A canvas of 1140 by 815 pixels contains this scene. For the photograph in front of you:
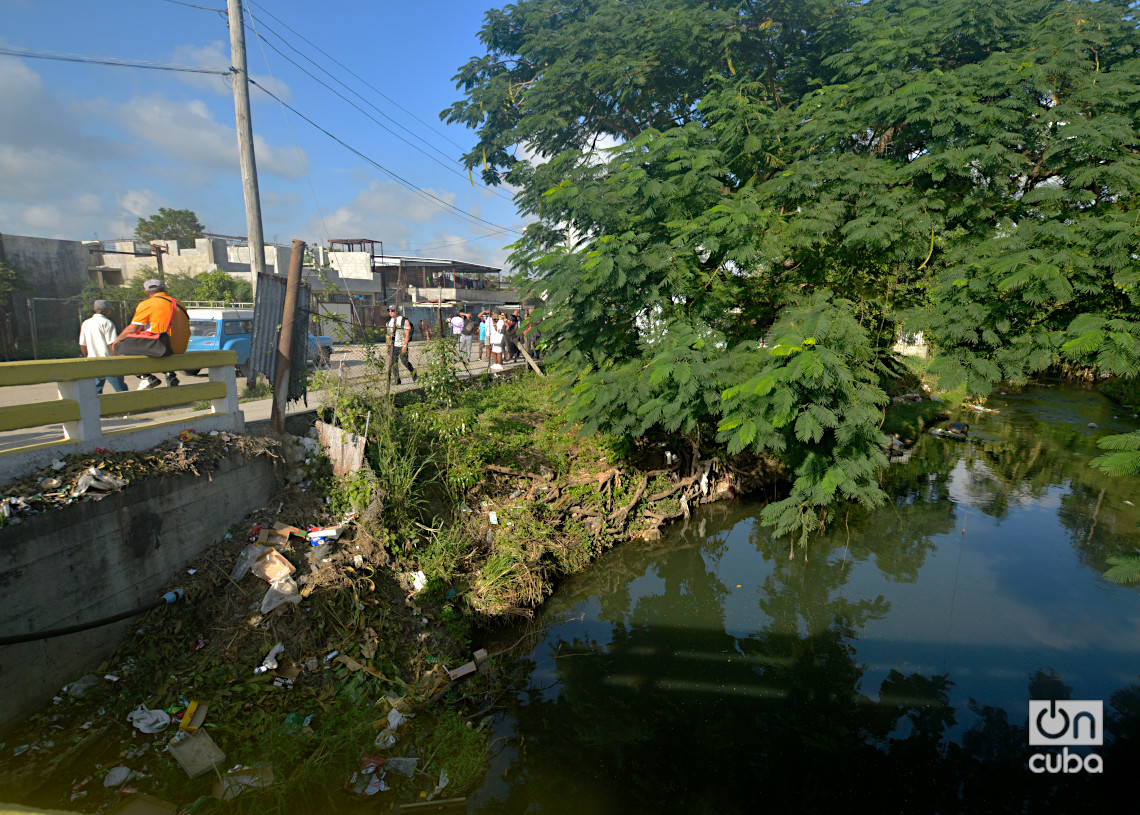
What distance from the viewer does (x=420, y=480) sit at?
6938 millimetres

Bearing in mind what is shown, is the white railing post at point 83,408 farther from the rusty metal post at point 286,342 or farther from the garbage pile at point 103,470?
the rusty metal post at point 286,342

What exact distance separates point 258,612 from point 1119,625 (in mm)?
8730

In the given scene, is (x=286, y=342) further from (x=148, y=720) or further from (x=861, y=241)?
(x=861, y=241)

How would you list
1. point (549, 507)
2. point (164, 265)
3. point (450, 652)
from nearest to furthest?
1. point (450, 652)
2. point (549, 507)
3. point (164, 265)

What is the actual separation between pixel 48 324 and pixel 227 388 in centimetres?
1590

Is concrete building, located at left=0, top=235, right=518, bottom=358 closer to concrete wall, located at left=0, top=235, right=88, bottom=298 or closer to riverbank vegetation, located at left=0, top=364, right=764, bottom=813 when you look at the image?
concrete wall, located at left=0, top=235, right=88, bottom=298

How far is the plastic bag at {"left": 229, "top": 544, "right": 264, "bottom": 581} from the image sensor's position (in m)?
5.06

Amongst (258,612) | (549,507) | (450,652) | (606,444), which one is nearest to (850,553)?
(606,444)

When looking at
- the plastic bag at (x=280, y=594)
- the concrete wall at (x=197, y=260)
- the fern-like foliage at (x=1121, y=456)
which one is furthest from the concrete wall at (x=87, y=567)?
the concrete wall at (x=197, y=260)

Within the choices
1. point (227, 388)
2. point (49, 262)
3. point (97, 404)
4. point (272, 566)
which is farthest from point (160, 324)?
point (49, 262)

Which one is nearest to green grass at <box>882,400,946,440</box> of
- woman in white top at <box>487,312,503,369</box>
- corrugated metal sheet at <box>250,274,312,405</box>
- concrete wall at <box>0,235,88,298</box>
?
woman in white top at <box>487,312,503,369</box>

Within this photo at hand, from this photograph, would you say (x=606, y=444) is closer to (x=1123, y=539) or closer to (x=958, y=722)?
(x=958, y=722)

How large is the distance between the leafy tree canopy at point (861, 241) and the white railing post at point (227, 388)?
12.5ft
